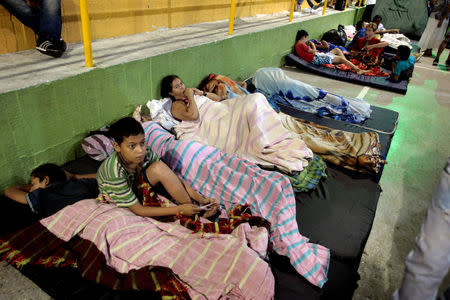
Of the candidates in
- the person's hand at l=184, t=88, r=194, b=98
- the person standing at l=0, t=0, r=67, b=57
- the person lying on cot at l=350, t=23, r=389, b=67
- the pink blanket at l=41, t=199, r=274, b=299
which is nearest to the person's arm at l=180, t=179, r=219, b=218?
the pink blanket at l=41, t=199, r=274, b=299

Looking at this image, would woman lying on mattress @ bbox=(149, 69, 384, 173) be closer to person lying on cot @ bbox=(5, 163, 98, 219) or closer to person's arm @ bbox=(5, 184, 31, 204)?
person lying on cot @ bbox=(5, 163, 98, 219)

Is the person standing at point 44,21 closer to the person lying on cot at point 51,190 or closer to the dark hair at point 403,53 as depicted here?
the person lying on cot at point 51,190

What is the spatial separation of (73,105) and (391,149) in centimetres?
303

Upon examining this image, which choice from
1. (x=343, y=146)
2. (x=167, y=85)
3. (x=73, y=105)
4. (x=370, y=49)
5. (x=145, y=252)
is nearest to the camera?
(x=145, y=252)

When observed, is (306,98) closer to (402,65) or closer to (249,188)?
(249,188)

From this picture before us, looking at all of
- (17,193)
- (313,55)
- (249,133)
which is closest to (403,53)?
(313,55)

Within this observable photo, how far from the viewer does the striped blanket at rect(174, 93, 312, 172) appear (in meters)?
2.40

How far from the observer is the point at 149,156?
1.92 m

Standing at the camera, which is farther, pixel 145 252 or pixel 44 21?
pixel 44 21

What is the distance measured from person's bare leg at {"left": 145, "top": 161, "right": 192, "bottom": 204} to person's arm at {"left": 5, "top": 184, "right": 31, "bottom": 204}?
0.73 m

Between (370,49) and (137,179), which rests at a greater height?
(370,49)

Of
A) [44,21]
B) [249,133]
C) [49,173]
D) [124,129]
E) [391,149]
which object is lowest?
[391,149]

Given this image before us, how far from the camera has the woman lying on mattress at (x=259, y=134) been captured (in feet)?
8.00

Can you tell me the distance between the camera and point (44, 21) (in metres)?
2.34
